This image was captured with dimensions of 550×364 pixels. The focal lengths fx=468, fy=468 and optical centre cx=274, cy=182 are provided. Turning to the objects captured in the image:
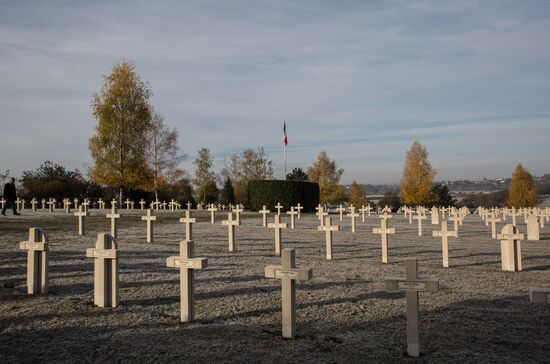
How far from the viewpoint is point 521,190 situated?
54656 mm

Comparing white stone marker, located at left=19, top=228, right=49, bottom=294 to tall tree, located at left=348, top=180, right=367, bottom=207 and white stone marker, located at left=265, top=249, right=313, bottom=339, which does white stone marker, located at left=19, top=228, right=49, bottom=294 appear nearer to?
white stone marker, located at left=265, top=249, right=313, bottom=339

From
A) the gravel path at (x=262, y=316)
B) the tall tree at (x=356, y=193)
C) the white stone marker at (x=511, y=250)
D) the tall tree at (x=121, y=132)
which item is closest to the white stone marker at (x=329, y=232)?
the gravel path at (x=262, y=316)

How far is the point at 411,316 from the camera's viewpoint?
4.45 meters

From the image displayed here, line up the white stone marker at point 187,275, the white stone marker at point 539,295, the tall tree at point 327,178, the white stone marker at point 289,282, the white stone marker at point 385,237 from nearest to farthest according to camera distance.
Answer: the white stone marker at point 539,295 → the white stone marker at point 289,282 → the white stone marker at point 187,275 → the white stone marker at point 385,237 → the tall tree at point 327,178

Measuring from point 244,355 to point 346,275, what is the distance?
4.39 m

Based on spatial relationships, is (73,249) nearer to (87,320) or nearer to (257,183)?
(87,320)

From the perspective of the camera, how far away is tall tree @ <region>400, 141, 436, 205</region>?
162 feet

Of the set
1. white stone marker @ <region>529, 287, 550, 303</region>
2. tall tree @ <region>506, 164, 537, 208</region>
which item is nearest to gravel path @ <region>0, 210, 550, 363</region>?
white stone marker @ <region>529, 287, 550, 303</region>

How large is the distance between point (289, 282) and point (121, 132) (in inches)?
1133

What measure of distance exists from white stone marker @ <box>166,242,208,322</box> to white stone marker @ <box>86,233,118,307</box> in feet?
2.96

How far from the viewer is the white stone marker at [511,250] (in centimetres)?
938

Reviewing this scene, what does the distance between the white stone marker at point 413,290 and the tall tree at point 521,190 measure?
2192 inches

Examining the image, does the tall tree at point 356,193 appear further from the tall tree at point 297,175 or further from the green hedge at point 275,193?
the green hedge at point 275,193

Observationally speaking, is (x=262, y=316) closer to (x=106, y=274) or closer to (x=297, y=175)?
(x=106, y=274)
